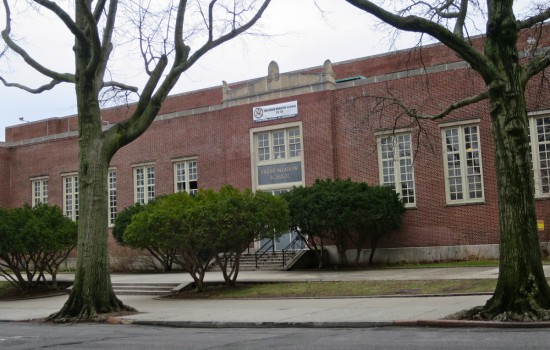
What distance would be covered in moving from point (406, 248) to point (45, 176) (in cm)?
2409

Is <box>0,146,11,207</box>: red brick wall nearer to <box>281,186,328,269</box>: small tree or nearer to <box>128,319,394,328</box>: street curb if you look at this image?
<box>281,186,328,269</box>: small tree

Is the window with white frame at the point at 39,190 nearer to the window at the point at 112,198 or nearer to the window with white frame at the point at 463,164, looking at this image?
the window at the point at 112,198

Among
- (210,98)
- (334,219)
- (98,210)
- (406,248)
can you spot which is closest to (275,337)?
(98,210)

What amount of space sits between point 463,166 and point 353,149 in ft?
16.8

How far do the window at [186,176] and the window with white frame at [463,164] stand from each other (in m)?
13.8

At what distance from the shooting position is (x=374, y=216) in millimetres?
27000

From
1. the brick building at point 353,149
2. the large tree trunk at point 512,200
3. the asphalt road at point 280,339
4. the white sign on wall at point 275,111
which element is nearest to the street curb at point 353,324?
the large tree trunk at point 512,200

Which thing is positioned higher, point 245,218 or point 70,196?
point 70,196

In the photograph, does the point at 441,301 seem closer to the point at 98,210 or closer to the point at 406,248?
the point at 98,210

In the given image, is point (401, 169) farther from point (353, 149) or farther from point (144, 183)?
point (144, 183)

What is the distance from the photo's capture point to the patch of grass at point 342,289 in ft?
56.8

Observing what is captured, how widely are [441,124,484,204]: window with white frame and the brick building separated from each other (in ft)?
0.14

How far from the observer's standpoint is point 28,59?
1778 cm

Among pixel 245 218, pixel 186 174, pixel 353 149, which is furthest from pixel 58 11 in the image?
pixel 186 174
